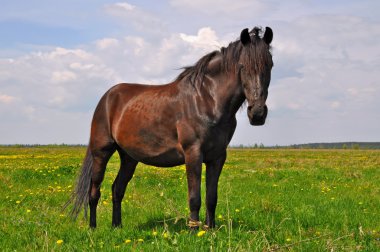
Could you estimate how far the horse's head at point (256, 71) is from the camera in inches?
224

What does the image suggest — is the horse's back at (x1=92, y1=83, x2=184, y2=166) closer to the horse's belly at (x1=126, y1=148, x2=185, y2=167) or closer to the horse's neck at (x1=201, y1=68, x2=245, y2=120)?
the horse's belly at (x1=126, y1=148, x2=185, y2=167)

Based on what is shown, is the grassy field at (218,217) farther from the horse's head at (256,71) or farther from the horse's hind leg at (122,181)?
the horse's head at (256,71)

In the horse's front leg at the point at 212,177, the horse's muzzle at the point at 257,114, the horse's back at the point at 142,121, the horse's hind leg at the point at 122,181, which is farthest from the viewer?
A: the horse's hind leg at the point at 122,181

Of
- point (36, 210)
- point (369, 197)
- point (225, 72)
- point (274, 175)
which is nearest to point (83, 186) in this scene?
point (36, 210)

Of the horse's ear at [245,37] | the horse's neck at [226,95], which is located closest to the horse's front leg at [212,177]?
the horse's neck at [226,95]

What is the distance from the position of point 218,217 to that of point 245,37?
342cm

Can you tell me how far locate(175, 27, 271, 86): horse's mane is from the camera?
583cm

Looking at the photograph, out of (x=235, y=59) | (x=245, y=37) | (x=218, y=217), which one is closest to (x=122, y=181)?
(x=218, y=217)

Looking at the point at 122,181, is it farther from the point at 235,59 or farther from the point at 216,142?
the point at 235,59

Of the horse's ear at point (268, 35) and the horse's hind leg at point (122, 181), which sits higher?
the horse's ear at point (268, 35)

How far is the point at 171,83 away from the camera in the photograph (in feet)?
23.9

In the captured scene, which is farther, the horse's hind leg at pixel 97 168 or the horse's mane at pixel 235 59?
the horse's hind leg at pixel 97 168

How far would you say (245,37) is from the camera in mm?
5969

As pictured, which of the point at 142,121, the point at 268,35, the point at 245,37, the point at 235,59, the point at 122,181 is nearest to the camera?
the point at 245,37
